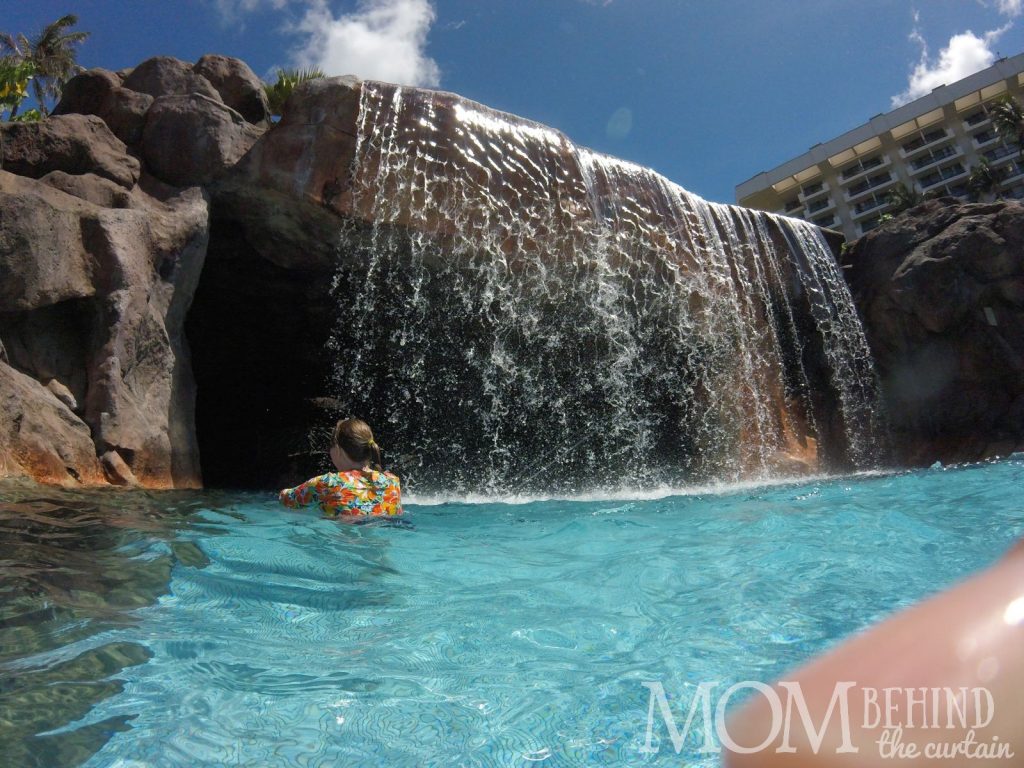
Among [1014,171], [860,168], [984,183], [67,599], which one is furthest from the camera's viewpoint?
[860,168]

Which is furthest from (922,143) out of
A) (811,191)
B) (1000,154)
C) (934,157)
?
(811,191)

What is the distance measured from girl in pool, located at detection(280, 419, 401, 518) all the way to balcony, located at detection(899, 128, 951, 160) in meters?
63.4

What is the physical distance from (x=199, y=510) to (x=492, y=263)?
5698 millimetres

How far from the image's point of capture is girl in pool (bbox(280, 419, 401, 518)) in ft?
16.0

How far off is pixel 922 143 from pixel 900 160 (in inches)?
76.3

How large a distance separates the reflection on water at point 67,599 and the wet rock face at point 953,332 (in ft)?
45.1

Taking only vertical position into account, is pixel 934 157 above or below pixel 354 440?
above

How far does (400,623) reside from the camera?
9.66 feet

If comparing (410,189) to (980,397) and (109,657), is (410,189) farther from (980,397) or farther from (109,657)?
(980,397)

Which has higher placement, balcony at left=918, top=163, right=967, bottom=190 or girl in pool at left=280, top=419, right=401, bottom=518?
balcony at left=918, top=163, right=967, bottom=190

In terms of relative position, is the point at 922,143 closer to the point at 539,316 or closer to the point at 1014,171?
the point at 1014,171

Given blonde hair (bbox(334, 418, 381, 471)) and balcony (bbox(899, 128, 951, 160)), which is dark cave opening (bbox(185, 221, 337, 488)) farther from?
balcony (bbox(899, 128, 951, 160))

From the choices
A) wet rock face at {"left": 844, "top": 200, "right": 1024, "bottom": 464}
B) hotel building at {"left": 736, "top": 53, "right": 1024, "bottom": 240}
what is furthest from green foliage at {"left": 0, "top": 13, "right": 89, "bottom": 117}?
hotel building at {"left": 736, "top": 53, "right": 1024, "bottom": 240}

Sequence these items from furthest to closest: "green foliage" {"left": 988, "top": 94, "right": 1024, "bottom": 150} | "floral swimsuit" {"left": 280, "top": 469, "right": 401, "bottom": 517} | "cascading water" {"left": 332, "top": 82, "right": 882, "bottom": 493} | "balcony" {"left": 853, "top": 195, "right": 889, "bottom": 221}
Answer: "balcony" {"left": 853, "top": 195, "right": 889, "bottom": 221}
"green foliage" {"left": 988, "top": 94, "right": 1024, "bottom": 150}
"cascading water" {"left": 332, "top": 82, "right": 882, "bottom": 493}
"floral swimsuit" {"left": 280, "top": 469, "right": 401, "bottom": 517}
